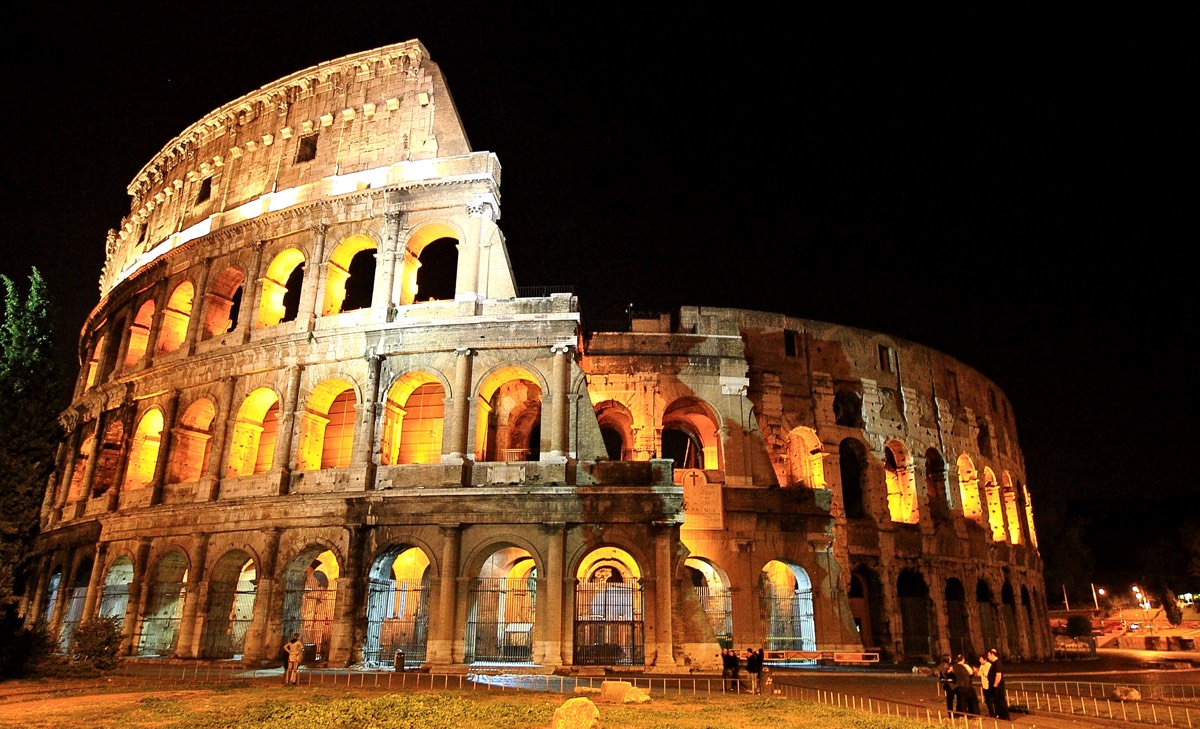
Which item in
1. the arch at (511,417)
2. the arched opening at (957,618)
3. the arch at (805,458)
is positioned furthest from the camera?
the arched opening at (957,618)

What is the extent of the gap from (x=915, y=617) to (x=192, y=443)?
74.1 ft

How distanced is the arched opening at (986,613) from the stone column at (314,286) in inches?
928

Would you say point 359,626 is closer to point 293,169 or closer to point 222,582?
point 222,582

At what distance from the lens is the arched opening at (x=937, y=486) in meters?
26.5

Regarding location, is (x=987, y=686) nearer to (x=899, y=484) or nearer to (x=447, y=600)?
(x=447, y=600)

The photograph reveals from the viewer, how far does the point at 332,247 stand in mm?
20391

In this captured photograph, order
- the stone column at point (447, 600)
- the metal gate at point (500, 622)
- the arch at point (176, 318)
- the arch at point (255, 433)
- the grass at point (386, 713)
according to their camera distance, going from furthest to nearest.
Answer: the arch at point (176, 318), the arch at point (255, 433), the metal gate at point (500, 622), the stone column at point (447, 600), the grass at point (386, 713)

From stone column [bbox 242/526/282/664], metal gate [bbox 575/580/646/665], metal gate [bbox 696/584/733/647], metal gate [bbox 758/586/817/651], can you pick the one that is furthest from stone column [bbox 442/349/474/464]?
metal gate [bbox 758/586/817/651]

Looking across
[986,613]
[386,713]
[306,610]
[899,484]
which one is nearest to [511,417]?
[306,610]

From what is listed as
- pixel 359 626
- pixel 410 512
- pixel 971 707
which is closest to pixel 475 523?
pixel 410 512

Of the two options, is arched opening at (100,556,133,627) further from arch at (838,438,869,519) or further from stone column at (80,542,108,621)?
arch at (838,438,869,519)

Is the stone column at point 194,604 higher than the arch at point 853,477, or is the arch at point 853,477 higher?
the arch at point 853,477

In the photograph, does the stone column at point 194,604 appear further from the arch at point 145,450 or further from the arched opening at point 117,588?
the arch at point 145,450

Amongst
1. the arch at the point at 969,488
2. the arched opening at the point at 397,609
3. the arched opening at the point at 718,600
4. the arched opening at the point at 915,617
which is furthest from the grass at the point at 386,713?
the arch at the point at 969,488
